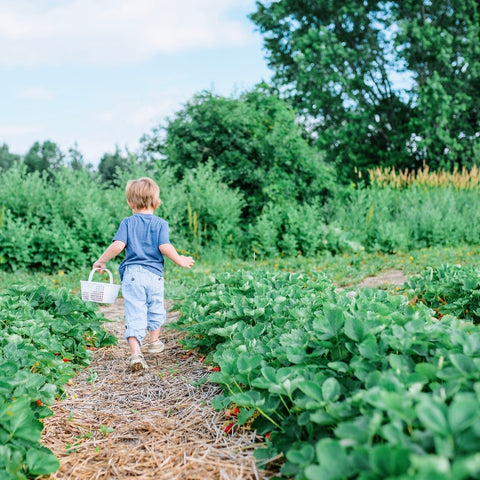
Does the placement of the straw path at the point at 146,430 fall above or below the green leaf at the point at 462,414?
below

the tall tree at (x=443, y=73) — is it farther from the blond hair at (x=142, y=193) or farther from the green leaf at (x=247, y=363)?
the green leaf at (x=247, y=363)

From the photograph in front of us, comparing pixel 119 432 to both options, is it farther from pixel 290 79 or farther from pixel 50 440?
pixel 290 79

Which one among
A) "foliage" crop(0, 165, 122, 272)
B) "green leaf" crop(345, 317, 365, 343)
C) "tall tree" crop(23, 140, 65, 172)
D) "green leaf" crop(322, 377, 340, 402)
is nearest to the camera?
"green leaf" crop(322, 377, 340, 402)

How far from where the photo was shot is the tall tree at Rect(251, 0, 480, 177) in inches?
617

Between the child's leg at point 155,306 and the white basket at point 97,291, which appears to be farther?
the child's leg at point 155,306

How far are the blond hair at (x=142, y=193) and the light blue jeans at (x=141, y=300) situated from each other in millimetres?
501

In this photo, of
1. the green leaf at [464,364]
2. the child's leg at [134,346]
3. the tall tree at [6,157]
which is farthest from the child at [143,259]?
the tall tree at [6,157]

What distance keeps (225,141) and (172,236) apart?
274cm

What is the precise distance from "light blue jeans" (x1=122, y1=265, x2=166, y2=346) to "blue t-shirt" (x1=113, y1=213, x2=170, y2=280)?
6 cm

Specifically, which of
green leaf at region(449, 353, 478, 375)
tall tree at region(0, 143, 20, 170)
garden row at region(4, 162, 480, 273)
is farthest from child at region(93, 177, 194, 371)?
tall tree at region(0, 143, 20, 170)

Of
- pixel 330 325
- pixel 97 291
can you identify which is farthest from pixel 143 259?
pixel 330 325

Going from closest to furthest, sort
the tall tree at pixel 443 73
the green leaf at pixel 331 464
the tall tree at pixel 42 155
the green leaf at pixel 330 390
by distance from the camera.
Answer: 1. the green leaf at pixel 331 464
2. the green leaf at pixel 330 390
3. the tall tree at pixel 443 73
4. the tall tree at pixel 42 155

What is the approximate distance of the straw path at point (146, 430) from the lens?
1.94 meters

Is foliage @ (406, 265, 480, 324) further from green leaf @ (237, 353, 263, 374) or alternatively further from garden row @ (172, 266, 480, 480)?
green leaf @ (237, 353, 263, 374)
